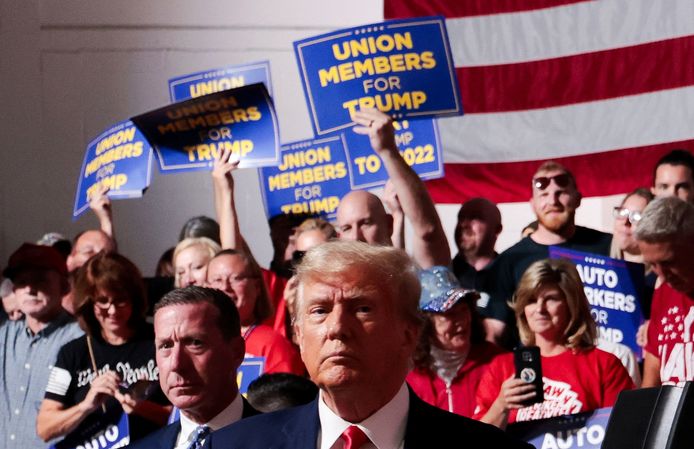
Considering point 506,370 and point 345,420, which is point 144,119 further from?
point 345,420

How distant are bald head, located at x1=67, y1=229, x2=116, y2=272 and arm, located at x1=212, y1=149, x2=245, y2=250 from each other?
0.62m

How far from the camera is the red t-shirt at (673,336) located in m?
4.41

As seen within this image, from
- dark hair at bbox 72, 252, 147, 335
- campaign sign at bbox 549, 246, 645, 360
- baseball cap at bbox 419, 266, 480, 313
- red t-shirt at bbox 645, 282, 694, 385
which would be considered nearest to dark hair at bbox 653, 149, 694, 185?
campaign sign at bbox 549, 246, 645, 360

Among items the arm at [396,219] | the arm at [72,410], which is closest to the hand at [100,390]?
the arm at [72,410]

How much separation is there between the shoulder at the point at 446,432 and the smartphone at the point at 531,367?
137cm

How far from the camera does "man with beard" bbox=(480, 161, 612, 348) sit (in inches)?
210

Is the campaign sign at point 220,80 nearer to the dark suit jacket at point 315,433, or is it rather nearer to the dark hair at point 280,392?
the dark hair at point 280,392

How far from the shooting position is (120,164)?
7172 mm

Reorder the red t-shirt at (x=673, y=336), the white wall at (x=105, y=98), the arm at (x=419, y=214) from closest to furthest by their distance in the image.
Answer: the red t-shirt at (x=673, y=336), the arm at (x=419, y=214), the white wall at (x=105, y=98)

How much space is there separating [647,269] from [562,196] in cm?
47

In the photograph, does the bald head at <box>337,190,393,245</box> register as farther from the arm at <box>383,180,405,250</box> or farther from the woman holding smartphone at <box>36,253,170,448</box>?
the woman holding smartphone at <box>36,253,170,448</box>

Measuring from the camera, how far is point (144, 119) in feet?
21.7

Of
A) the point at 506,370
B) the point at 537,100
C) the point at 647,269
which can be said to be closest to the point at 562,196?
the point at 647,269

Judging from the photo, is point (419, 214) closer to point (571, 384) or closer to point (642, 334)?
point (642, 334)
